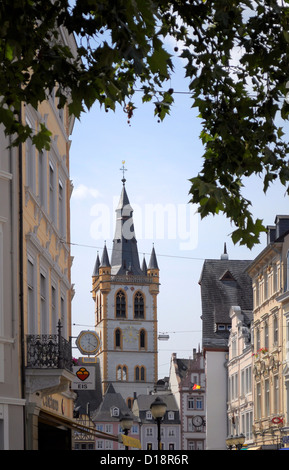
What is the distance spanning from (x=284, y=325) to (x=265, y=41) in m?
45.2

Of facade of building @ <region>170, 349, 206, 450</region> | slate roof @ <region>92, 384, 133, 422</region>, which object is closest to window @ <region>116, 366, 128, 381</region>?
slate roof @ <region>92, 384, 133, 422</region>

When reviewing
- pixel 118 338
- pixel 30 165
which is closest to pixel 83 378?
pixel 30 165

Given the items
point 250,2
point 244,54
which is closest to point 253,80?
point 244,54

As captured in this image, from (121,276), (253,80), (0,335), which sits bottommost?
(0,335)

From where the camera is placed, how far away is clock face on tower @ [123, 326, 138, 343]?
6831 inches

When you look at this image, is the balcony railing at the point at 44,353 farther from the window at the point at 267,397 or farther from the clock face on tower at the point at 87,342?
the window at the point at 267,397

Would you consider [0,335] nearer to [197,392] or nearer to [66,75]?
[66,75]

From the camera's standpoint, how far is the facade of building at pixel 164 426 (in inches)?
5251

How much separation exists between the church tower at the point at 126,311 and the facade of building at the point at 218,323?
262ft

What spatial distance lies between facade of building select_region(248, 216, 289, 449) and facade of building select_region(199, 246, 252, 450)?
16.6 m

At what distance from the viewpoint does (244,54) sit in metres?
8.85

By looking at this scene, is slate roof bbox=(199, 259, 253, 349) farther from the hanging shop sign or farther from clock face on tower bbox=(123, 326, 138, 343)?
clock face on tower bbox=(123, 326, 138, 343)

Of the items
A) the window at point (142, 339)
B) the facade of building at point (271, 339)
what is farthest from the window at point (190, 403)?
the facade of building at point (271, 339)
